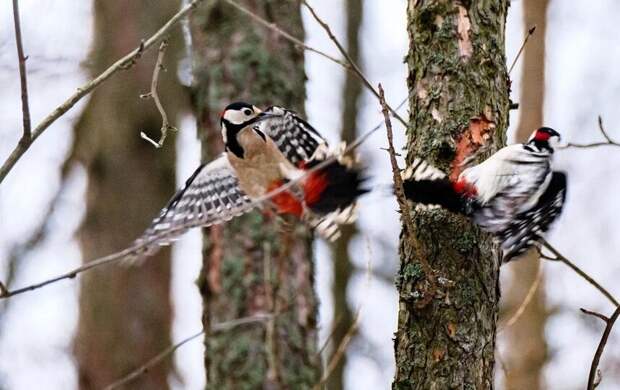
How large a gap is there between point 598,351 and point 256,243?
2707 mm

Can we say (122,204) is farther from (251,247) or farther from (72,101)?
(72,101)

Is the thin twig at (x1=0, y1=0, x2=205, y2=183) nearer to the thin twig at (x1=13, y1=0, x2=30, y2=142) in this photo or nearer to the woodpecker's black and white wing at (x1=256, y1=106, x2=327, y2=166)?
the thin twig at (x1=13, y1=0, x2=30, y2=142)

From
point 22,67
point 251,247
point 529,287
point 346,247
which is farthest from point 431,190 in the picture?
point 529,287

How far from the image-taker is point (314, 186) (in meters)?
3.07

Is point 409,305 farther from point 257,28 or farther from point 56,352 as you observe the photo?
point 56,352

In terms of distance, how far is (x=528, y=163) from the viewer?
289cm

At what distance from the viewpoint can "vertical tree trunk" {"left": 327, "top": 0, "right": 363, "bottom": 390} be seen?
223 inches

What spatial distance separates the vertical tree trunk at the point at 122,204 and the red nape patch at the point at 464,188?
3.13 meters

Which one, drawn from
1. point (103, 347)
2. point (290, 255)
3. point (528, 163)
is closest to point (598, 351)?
point (528, 163)

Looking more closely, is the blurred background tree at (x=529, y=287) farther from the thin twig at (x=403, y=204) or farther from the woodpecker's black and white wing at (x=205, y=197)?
the thin twig at (x=403, y=204)

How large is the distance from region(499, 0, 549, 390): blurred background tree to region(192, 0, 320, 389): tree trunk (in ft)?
7.04

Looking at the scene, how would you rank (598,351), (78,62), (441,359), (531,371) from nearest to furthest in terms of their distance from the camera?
(598,351)
(441,359)
(78,62)
(531,371)

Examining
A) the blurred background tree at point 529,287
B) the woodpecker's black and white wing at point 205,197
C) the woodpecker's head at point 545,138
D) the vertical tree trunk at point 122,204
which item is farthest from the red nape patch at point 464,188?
the blurred background tree at point 529,287

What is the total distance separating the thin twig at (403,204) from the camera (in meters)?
2.04
